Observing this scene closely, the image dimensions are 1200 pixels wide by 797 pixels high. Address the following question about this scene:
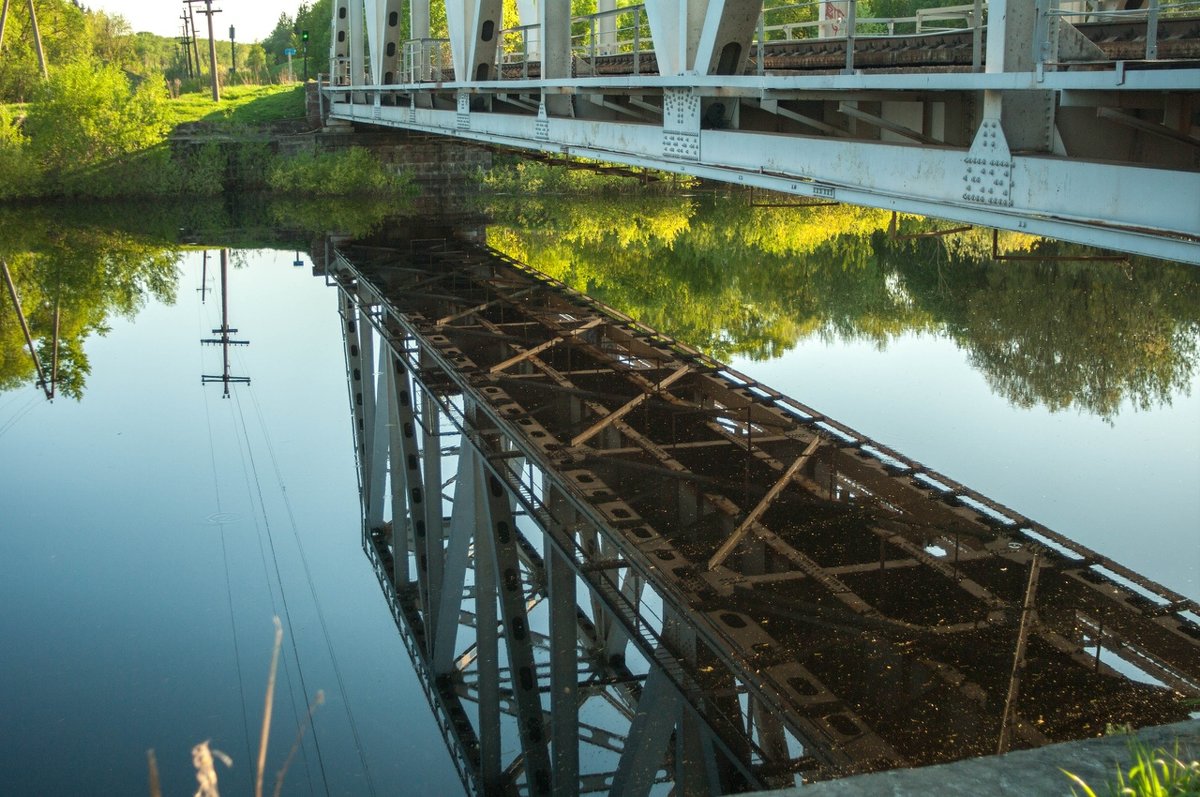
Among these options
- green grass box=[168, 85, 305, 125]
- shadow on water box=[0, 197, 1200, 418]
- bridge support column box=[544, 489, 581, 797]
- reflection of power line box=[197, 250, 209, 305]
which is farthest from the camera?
green grass box=[168, 85, 305, 125]

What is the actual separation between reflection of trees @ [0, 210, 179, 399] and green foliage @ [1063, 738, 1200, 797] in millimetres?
15328

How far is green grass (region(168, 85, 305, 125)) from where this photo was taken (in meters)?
45.7

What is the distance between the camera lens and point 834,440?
11.9 m

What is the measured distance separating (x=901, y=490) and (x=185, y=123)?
38517 millimetres

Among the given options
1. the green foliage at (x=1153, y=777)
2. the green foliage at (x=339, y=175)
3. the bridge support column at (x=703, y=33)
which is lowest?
the green foliage at (x=1153, y=777)

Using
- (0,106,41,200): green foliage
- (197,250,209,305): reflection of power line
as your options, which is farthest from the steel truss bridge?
(0,106,41,200): green foliage

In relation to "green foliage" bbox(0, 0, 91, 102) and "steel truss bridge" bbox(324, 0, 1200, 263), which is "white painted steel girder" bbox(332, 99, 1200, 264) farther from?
"green foliage" bbox(0, 0, 91, 102)

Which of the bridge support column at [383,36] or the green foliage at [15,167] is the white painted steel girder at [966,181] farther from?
the green foliage at [15,167]

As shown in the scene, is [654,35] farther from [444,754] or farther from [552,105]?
[444,754]

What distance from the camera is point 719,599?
25.7 feet

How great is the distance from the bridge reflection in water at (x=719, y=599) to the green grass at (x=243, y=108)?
111 ft

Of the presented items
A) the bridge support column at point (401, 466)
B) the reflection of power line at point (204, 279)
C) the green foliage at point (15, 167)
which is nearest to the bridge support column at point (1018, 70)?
the bridge support column at point (401, 466)

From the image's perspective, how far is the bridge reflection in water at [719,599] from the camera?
255 inches

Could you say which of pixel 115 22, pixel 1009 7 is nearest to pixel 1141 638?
pixel 1009 7
